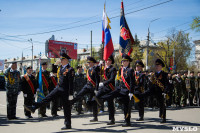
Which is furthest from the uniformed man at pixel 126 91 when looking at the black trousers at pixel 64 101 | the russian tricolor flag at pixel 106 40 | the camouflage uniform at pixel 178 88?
the camouflage uniform at pixel 178 88

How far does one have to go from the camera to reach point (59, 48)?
2175 inches

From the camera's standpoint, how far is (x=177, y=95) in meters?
14.5

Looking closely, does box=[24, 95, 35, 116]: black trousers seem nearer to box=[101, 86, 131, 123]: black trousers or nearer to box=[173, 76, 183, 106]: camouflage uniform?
box=[101, 86, 131, 123]: black trousers

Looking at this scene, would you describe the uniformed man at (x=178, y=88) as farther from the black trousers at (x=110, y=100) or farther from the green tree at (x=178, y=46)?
the green tree at (x=178, y=46)

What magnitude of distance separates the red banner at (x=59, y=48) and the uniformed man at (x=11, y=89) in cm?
4135

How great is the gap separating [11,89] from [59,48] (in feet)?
154

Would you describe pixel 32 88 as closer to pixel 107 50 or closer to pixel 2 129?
pixel 2 129

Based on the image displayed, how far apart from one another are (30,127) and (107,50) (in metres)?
3.92

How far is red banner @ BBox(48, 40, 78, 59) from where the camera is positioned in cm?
5325

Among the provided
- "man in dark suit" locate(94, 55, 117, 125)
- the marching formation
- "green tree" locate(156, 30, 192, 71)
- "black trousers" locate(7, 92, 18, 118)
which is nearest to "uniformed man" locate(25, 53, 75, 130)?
the marching formation

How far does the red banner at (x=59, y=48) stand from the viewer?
53.2 metres

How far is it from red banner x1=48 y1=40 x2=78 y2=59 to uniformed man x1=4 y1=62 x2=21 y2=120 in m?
41.4

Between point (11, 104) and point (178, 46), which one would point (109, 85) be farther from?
point (178, 46)

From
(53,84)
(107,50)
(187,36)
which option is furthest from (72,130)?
(187,36)
